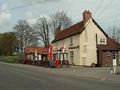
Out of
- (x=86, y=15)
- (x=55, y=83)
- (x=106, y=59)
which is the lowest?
(x=55, y=83)

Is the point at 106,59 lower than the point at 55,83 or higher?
higher

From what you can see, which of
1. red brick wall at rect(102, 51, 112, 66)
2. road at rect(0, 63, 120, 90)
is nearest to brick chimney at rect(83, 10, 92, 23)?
red brick wall at rect(102, 51, 112, 66)

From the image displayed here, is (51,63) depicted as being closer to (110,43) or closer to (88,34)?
(88,34)

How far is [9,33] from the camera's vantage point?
14588 cm

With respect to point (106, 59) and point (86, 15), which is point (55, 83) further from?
point (86, 15)

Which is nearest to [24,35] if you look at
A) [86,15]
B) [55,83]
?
[86,15]

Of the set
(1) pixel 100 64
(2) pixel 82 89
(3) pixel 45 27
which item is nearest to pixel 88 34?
(1) pixel 100 64

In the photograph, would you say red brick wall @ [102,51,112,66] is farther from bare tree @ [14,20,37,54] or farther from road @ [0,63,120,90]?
bare tree @ [14,20,37,54]

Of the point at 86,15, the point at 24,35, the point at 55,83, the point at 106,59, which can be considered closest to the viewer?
the point at 55,83

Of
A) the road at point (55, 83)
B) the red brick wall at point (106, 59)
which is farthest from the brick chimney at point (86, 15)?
the road at point (55, 83)

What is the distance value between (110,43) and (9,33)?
84407mm

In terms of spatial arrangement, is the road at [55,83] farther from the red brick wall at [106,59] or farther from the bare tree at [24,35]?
the bare tree at [24,35]

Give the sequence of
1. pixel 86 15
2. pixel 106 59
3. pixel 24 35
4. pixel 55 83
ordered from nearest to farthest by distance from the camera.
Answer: pixel 55 83 < pixel 106 59 < pixel 86 15 < pixel 24 35

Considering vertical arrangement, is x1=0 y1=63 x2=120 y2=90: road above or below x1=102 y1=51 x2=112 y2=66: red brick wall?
below
